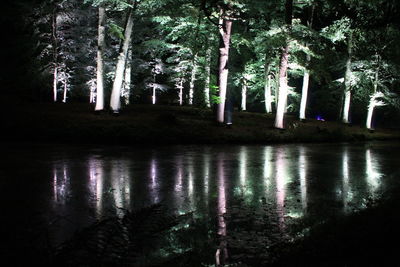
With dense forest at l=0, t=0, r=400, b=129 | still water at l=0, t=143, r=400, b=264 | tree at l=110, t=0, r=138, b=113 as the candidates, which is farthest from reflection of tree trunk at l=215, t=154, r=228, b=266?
tree at l=110, t=0, r=138, b=113

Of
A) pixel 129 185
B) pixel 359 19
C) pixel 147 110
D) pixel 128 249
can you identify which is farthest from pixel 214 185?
pixel 147 110

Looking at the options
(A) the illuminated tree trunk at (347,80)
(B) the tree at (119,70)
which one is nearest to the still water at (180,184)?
(B) the tree at (119,70)

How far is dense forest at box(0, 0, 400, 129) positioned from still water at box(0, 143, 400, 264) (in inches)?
152

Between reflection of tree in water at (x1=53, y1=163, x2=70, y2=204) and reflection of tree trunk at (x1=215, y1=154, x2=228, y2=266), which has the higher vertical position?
reflection of tree trunk at (x1=215, y1=154, x2=228, y2=266)

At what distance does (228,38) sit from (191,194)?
782 inches

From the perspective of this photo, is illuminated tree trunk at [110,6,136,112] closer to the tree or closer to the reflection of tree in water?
the tree

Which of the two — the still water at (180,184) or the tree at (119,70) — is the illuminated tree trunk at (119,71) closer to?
Result: the tree at (119,70)

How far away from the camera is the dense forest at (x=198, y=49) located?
26547 millimetres

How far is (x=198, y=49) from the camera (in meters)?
27.6

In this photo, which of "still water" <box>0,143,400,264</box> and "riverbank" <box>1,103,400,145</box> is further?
"riverbank" <box>1,103,400,145</box>

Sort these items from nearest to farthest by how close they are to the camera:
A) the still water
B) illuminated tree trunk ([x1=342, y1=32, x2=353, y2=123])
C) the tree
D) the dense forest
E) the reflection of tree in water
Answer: the still water → the reflection of tree in water → the dense forest → the tree → illuminated tree trunk ([x1=342, y1=32, x2=353, y2=123])

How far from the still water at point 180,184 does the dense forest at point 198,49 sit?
3860 mm

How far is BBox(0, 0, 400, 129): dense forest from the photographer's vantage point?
2655cm

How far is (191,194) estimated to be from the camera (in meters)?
8.82
